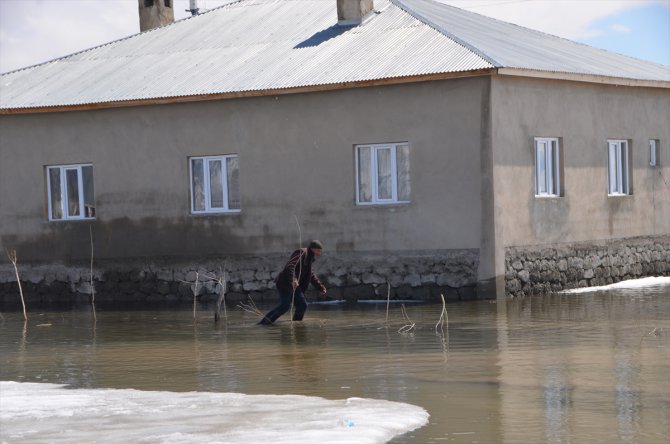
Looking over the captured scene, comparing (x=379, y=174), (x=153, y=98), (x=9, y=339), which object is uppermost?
(x=153, y=98)

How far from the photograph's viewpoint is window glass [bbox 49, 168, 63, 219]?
26891mm

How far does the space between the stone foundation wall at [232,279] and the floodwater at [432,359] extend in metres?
0.71

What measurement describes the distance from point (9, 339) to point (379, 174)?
24.9 ft

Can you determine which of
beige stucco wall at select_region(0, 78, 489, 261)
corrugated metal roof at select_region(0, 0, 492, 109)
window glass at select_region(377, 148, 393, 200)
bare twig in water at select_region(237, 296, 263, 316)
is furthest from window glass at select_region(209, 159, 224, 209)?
window glass at select_region(377, 148, 393, 200)

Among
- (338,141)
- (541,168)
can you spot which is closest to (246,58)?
(338,141)

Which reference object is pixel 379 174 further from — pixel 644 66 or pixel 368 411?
Answer: pixel 368 411

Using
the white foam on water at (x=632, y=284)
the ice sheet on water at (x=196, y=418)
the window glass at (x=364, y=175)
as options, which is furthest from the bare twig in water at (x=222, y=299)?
the ice sheet on water at (x=196, y=418)

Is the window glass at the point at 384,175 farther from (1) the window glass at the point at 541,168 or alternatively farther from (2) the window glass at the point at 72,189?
(2) the window glass at the point at 72,189

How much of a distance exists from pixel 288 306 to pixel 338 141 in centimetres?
532

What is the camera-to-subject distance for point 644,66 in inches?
1208

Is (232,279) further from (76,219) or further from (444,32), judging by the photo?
(444,32)

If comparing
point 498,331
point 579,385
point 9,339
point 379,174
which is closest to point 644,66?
point 379,174

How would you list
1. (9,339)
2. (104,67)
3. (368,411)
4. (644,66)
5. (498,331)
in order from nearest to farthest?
(368,411) < (498,331) < (9,339) < (104,67) < (644,66)

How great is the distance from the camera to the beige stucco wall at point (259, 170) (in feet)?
74.5
